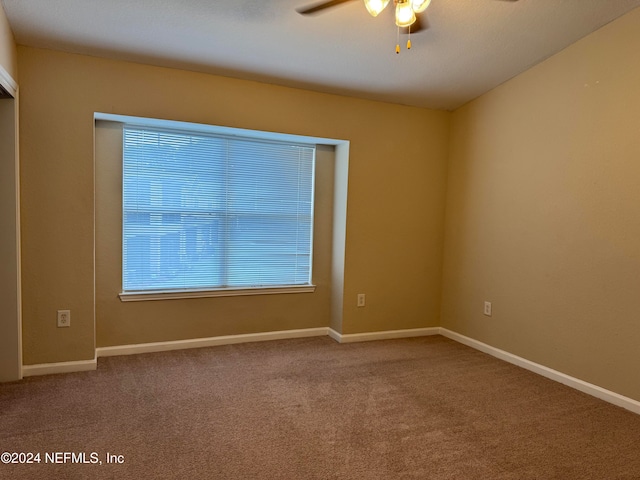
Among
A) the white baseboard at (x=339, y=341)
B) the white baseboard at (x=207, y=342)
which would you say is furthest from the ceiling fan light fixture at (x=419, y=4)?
the white baseboard at (x=207, y=342)

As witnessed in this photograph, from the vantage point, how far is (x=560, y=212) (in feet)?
10.2

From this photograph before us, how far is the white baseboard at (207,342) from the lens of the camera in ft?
11.1

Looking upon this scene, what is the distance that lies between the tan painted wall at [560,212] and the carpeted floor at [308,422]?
384 millimetres

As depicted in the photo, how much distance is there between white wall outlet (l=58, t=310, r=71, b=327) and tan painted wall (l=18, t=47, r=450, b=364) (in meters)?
0.04

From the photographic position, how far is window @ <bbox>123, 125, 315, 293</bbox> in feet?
11.2

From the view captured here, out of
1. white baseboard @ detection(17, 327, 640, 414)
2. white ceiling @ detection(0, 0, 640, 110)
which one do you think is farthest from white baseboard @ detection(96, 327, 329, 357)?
white ceiling @ detection(0, 0, 640, 110)

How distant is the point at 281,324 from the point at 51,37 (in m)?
2.88

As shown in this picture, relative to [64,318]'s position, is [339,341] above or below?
below

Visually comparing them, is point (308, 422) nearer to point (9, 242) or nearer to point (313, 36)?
point (9, 242)

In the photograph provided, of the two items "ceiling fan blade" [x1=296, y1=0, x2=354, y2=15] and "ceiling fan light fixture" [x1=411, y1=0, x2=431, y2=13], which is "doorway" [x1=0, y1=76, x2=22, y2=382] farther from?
"ceiling fan light fixture" [x1=411, y1=0, x2=431, y2=13]

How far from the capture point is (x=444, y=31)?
111 inches

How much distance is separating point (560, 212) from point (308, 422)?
2.39 meters

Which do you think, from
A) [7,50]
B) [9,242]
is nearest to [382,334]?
[9,242]

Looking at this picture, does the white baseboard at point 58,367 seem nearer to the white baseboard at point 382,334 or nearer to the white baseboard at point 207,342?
the white baseboard at point 207,342
